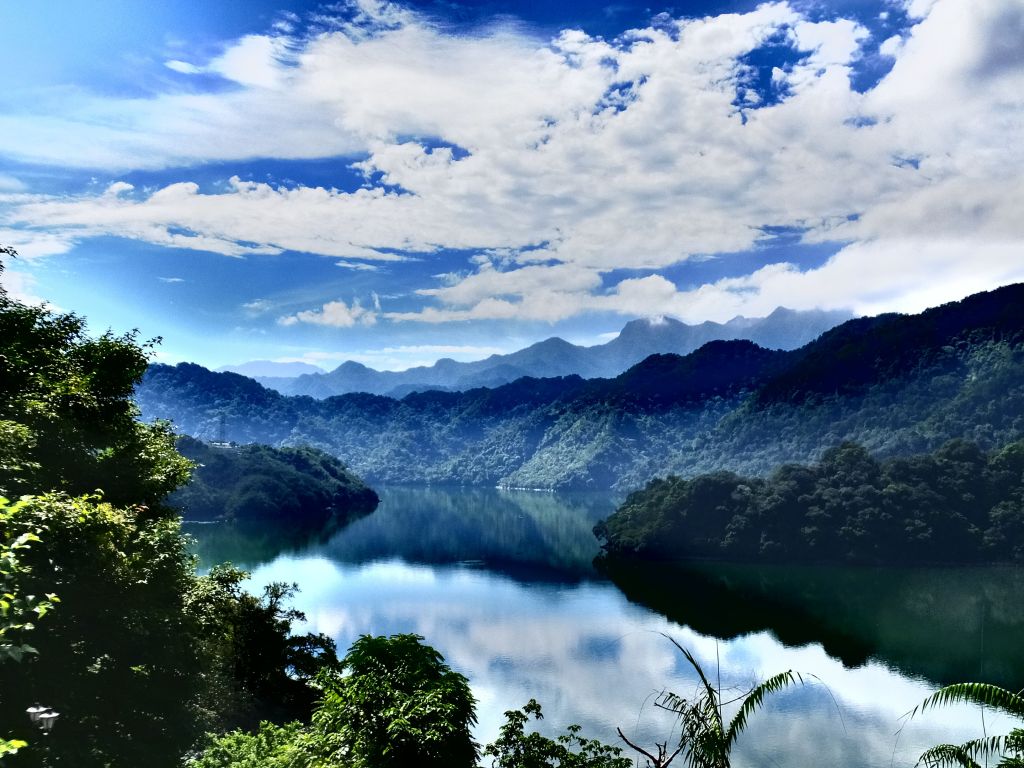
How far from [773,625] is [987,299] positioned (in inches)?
6491

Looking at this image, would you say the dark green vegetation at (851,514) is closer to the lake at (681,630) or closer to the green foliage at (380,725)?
the lake at (681,630)

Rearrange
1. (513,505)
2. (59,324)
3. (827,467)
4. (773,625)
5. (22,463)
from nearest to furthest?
(22,463) < (59,324) < (773,625) < (827,467) < (513,505)

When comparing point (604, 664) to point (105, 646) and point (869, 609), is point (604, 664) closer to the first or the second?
point (869, 609)

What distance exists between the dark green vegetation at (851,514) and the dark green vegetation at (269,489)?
72440 mm

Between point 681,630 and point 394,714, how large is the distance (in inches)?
1939

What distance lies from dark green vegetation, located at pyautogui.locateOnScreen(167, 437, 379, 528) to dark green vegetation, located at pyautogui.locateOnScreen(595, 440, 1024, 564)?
72.4m

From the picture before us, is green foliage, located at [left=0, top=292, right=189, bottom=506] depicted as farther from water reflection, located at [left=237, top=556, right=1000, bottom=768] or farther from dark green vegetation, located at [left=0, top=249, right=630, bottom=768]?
water reflection, located at [left=237, top=556, right=1000, bottom=768]

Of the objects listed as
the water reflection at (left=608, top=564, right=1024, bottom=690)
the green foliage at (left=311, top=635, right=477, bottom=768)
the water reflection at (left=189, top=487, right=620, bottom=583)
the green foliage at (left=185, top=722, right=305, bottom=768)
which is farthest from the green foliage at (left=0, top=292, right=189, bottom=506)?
the water reflection at (left=189, top=487, right=620, bottom=583)

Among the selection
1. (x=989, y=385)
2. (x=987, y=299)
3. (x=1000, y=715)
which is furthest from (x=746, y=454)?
(x=1000, y=715)

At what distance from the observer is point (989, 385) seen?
469 feet

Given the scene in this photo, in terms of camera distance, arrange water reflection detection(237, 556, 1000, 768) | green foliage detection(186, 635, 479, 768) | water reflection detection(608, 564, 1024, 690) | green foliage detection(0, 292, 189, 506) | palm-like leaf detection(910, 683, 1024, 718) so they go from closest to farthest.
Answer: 1. palm-like leaf detection(910, 683, 1024, 718)
2. green foliage detection(186, 635, 479, 768)
3. green foliage detection(0, 292, 189, 506)
4. water reflection detection(237, 556, 1000, 768)
5. water reflection detection(608, 564, 1024, 690)

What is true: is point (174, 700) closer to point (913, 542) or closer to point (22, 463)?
Result: point (22, 463)

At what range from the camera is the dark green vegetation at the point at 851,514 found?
86.2 m

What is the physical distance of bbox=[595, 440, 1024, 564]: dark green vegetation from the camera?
86250 mm
